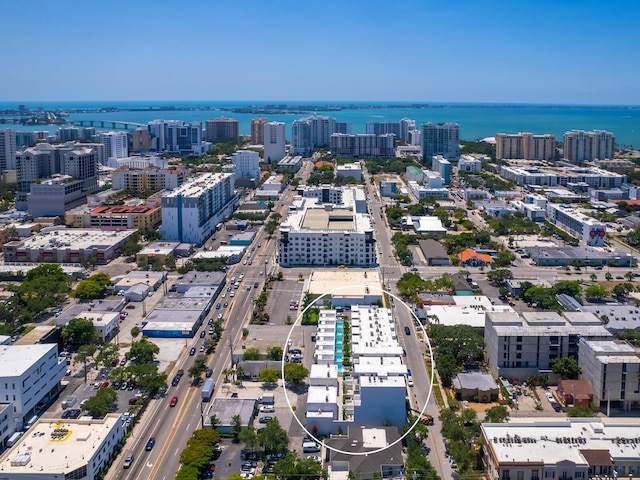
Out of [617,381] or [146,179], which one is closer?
[617,381]

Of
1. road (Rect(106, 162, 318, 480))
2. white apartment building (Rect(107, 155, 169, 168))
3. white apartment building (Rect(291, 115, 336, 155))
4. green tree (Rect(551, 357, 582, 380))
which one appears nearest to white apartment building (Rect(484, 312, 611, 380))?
green tree (Rect(551, 357, 582, 380))

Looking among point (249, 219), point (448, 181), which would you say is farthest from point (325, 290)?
point (448, 181)

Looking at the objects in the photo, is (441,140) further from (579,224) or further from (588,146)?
(579,224)

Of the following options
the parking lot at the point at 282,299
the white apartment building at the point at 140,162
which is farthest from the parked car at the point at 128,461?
the white apartment building at the point at 140,162

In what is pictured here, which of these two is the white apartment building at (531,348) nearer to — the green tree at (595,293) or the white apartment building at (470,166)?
the green tree at (595,293)

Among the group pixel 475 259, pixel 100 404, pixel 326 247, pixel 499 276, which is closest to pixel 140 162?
pixel 326 247

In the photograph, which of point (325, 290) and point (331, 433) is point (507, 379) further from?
point (325, 290)
